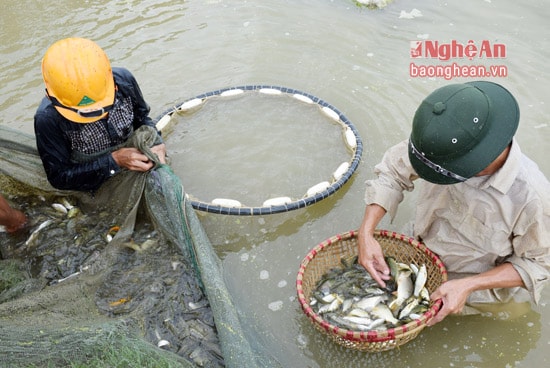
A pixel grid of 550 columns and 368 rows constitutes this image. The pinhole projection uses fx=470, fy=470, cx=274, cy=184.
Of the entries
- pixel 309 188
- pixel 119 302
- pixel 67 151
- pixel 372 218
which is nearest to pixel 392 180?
pixel 372 218

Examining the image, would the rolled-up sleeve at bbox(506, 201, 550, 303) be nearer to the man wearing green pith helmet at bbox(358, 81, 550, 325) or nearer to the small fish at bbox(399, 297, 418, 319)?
the man wearing green pith helmet at bbox(358, 81, 550, 325)

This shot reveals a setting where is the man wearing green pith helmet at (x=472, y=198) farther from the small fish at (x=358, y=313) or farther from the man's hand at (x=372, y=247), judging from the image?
the small fish at (x=358, y=313)

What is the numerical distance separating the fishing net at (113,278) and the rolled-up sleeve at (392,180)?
1.20 meters

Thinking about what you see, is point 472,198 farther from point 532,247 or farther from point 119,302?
point 119,302

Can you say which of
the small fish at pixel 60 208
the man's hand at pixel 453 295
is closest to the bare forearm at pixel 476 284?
the man's hand at pixel 453 295

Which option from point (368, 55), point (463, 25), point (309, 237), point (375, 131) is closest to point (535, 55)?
point (463, 25)

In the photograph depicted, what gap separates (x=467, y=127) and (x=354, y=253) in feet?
5.04

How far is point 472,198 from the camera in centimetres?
279

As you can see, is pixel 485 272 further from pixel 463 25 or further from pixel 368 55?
pixel 463 25

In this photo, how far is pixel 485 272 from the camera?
2.84 meters

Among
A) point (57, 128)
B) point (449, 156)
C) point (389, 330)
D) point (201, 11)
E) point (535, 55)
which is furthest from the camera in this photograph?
point (201, 11)

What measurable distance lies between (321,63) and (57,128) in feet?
11.9

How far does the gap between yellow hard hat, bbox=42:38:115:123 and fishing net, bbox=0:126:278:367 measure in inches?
18.9

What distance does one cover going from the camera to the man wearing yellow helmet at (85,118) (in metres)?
3.03
